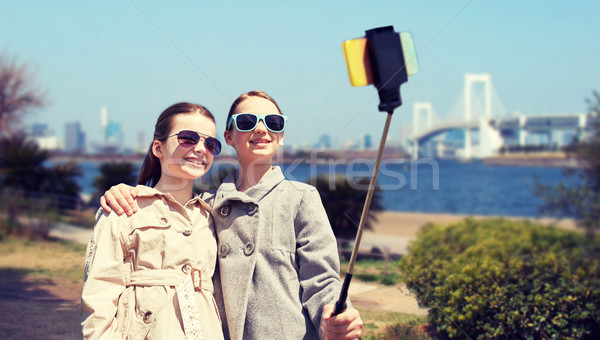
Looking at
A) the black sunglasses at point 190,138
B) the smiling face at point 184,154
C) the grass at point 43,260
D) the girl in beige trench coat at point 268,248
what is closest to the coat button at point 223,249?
the girl in beige trench coat at point 268,248

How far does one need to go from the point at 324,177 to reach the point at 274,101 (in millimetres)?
9749

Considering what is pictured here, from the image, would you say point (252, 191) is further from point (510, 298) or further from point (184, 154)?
point (510, 298)

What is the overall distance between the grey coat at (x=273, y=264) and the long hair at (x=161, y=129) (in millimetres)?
404

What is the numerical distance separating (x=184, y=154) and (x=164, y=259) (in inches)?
19.1

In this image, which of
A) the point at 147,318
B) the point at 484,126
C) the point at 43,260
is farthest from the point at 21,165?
the point at 484,126

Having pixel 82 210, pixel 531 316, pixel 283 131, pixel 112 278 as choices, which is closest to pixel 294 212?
pixel 283 131

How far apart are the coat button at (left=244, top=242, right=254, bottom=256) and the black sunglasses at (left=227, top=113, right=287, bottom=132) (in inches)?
19.8

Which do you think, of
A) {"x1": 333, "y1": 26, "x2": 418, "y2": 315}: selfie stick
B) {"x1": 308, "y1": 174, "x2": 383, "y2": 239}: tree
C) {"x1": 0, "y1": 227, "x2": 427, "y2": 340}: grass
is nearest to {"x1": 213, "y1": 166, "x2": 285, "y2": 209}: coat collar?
{"x1": 333, "y1": 26, "x2": 418, "y2": 315}: selfie stick

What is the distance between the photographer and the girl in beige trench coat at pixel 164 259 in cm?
217

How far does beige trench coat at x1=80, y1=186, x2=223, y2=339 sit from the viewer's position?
215 cm

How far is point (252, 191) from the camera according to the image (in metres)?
2.53

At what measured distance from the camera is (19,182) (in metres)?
18.2

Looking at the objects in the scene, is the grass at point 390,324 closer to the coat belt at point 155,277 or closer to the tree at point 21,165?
the coat belt at point 155,277

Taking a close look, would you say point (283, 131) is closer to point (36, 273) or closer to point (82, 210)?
point (36, 273)
